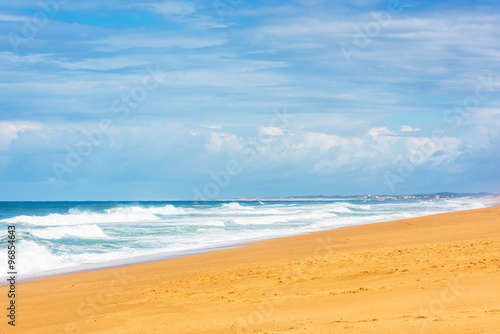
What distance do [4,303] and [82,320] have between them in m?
3.22

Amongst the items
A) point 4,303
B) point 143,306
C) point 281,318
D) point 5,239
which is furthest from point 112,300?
point 5,239

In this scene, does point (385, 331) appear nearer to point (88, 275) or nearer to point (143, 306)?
point (143, 306)

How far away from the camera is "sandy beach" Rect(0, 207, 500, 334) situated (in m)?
6.59

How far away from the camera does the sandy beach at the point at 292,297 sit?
6594 millimetres

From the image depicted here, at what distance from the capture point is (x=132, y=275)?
13.3m

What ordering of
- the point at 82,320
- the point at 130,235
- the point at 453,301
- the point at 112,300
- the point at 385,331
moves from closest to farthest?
1. the point at 385,331
2. the point at 453,301
3. the point at 82,320
4. the point at 112,300
5. the point at 130,235

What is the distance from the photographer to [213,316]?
7.70 metres

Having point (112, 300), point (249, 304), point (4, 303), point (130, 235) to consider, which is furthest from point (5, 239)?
Result: point (249, 304)

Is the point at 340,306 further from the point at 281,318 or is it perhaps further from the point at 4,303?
the point at 4,303

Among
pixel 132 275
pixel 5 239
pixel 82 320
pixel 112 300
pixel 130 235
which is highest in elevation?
pixel 130 235

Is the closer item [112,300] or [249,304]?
[249,304]

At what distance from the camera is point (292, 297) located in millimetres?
8562

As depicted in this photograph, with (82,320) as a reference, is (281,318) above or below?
below

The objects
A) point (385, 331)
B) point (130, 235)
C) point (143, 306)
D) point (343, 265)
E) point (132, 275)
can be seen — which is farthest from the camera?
point (130, 235)
